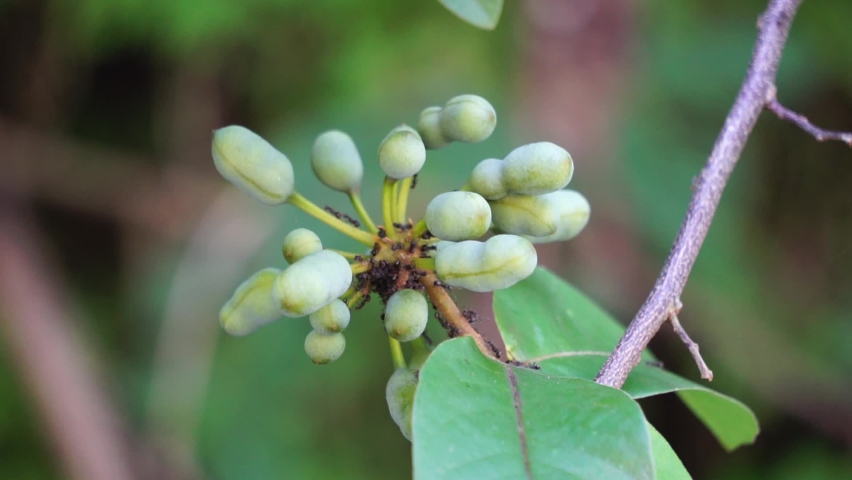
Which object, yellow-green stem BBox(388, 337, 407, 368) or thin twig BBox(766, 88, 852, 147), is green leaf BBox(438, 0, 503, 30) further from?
thin twig BBox(766, 88, 852, 147)

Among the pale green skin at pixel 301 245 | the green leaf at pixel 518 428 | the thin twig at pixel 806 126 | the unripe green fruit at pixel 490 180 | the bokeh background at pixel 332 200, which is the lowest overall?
the bokeh background at pixel 332 200

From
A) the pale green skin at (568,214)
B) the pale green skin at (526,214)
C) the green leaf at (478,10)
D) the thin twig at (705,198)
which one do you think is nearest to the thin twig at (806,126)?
the thin twig at (705,198)

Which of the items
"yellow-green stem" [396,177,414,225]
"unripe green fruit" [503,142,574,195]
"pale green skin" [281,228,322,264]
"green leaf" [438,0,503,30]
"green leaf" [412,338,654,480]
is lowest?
"green leaf" [412,338,654,480]

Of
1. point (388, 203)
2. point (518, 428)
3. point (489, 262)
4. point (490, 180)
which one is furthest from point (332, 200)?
point (518, 428)

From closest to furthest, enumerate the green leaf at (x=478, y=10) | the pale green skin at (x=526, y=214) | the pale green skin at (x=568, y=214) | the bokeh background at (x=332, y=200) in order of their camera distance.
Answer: the green leaf at (x=478, y=10) → the pale green skin at (x=526, y=214) → the pale green skin at (x=568, y=214) → the bokeh background at (x=332, y=200)

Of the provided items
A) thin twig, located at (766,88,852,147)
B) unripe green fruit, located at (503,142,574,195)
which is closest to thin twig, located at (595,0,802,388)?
thin twig, located at (766,88,852,147)

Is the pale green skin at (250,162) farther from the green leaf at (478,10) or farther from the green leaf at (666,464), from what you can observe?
the green leaf at (666,464)
